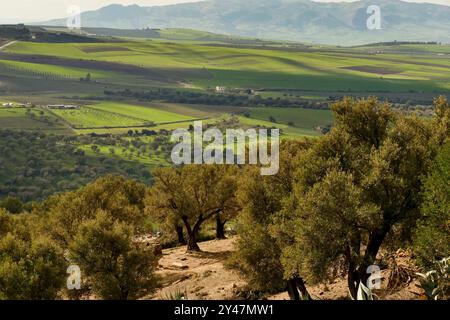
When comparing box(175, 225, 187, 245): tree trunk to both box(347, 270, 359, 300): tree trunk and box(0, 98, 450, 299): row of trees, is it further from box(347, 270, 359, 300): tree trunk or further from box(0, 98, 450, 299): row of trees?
box(347, 270, 359, 300): tree trunk

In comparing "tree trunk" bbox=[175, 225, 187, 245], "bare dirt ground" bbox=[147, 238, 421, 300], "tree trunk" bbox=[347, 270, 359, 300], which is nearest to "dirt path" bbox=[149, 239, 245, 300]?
"bare dirt ground" bbox=[147, 238, 421, 300]

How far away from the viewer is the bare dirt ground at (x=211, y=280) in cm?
4251

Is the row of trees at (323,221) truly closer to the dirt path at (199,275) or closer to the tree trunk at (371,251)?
the tree trunk at (371,251)

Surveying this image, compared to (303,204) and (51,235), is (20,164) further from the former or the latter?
(303,204)

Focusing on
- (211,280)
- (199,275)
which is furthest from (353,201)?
(199,275)

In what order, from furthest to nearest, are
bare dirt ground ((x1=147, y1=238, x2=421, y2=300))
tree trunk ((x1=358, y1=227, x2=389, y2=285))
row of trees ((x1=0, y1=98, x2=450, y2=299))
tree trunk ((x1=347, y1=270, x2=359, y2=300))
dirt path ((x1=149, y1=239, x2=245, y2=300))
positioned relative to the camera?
1. dirt path ((x1=149, y1=239, x2=245, y2=300))
2. bare dirt ground ((x1=147, y1=238, x2=421, y2=300))
3. tree trunk ((x1=358, y1=227, x2=389, y2=285))
4. tree trunk ((x1=347, y1=270, x2=359, y2=300))
5. row of trees ((x1=0, y1=98, x2=450, y2=299))

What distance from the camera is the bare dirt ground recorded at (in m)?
42.5

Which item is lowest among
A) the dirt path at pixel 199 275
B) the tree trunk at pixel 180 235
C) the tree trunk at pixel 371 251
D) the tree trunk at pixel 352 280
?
the tree trunk at pixel 180 235

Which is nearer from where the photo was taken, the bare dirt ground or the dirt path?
the bare dirt ground

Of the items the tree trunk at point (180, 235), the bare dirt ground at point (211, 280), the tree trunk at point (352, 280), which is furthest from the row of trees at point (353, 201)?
→ the tree trunk at point (180, 235)

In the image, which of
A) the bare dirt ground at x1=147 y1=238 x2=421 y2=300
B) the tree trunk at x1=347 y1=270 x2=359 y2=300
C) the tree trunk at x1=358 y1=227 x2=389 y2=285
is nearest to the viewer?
the tree trunk at x1=347 y1=270 x2=359 y2=300

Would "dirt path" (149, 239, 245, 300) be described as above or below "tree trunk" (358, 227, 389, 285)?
below

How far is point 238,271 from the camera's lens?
49.2 metres

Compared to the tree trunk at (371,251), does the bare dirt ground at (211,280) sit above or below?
below
